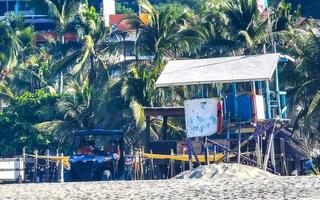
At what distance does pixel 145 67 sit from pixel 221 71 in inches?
614

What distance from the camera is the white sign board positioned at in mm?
42812

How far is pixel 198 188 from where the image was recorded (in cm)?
3472

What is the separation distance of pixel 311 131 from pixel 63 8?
1186 inches

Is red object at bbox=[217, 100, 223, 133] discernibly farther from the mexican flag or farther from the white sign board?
the mexican flag

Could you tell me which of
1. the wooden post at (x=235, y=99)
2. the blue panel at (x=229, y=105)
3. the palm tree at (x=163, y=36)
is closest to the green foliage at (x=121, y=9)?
the palm tree at (x=163, y=36)

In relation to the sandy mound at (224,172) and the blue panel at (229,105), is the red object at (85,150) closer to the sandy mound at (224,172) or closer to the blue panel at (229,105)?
the blue panel at (229,105)

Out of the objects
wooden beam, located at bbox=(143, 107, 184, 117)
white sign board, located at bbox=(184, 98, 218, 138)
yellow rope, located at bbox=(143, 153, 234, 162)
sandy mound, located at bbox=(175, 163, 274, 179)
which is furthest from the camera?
wooden beam, located at bbox=(143, 107, 184, 117)

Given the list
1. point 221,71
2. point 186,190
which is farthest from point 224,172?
point 221,71

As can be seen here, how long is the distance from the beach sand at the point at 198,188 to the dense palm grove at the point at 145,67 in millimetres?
10257

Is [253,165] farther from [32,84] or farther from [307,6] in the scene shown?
[307,6]

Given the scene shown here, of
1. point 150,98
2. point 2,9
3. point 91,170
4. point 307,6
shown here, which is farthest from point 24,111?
point 2,9

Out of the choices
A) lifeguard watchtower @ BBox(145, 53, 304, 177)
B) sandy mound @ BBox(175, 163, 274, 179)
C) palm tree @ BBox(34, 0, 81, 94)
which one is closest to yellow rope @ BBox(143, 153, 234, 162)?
lifeguard watchtower @ BBox(145, 53, 304, 177)

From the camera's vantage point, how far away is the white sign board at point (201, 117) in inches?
1686

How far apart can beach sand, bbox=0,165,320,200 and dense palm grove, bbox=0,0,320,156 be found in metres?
10.3
